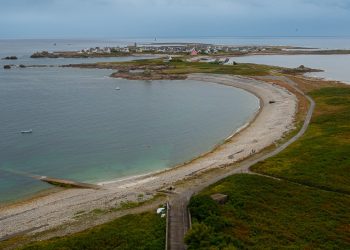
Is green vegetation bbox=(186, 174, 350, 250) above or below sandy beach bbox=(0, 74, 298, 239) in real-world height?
→ above

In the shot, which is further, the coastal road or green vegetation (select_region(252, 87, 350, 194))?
green vegetation (select_region(252, 87, 350, 194))

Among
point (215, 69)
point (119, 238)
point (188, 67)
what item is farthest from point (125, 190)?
point (188, 67)

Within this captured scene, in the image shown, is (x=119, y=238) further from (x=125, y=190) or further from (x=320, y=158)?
(x=320, y=158)

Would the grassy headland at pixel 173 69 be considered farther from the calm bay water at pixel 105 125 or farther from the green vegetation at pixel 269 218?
the green vegetation at pixel 269 218

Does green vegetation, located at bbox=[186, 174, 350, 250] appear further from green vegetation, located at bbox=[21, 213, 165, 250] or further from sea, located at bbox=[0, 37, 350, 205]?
sea, located at bbox=[0, 37, 350, 205]

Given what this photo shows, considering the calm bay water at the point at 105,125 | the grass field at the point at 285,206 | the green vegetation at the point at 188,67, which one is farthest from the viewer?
the green vegetation at the point at 188,67

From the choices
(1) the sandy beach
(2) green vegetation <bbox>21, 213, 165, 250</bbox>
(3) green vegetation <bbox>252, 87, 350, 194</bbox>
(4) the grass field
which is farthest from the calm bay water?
(4) the grass field

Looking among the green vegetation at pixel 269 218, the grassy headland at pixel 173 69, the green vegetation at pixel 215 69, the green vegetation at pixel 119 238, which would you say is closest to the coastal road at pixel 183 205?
the green vegetation at pixel 119 238
